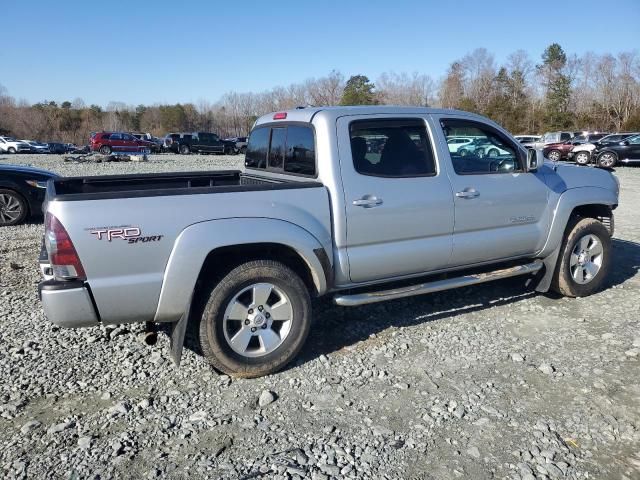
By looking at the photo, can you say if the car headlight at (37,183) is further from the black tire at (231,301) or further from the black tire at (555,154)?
the black tire at (555,154)

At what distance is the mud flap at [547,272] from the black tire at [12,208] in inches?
326

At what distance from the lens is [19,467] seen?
274 cm

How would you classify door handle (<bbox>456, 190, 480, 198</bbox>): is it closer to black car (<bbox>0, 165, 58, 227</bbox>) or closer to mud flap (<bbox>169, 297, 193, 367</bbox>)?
mud flap (<bbox>169, 297, 193, 367</bbox>)

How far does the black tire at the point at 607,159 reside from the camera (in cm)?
2456

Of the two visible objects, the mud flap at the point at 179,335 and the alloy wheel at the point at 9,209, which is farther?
the alloy wheel at the point at 9,209

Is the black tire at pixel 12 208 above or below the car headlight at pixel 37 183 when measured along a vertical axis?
below

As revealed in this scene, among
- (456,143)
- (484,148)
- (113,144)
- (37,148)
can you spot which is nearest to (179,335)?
(456,143)

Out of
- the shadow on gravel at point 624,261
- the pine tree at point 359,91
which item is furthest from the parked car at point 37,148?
the shadow on gravel at point 624,261

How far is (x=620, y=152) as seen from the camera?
24328 mm

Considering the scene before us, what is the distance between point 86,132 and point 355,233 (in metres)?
85.9

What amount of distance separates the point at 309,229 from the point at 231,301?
0.77 metres

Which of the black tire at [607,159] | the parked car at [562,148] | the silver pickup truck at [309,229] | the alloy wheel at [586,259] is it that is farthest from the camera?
the parked car at [562,148]

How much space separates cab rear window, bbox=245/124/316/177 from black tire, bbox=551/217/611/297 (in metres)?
2.90

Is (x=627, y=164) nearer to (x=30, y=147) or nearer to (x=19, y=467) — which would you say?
(x=19, y=467)
